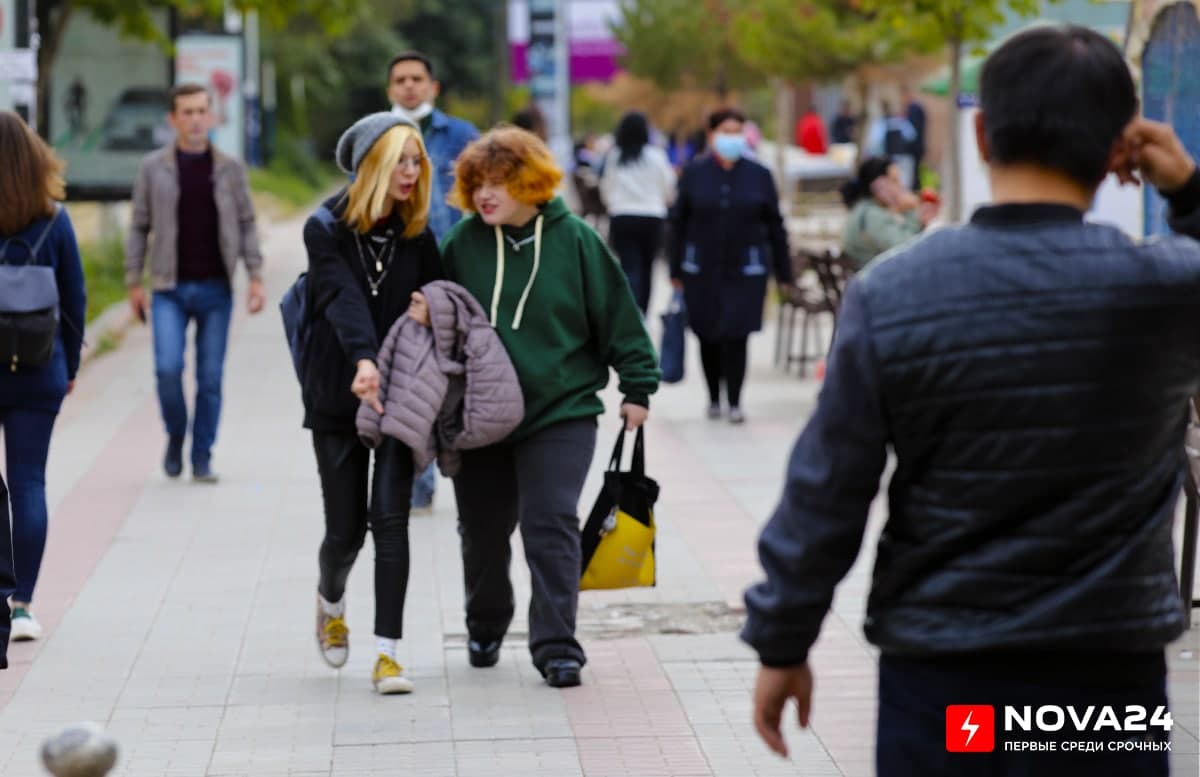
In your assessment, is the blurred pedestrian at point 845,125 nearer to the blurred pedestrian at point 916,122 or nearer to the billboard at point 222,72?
the blurred pedestrian at point 916,122

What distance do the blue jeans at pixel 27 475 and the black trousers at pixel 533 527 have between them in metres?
1.41

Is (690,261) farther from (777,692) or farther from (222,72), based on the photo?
(222,72)

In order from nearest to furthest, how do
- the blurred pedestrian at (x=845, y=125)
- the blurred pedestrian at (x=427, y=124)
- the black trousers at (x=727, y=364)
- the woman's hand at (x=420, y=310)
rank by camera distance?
the woman's hand at (x=420, y=310), the blurred pedestrian at (x=427, y=124), the black trousers at (x=727, y=364), the blurred pedestrian at (x=845, y=125)

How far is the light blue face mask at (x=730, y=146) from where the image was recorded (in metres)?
12.7

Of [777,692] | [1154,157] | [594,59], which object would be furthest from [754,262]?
[594,59]

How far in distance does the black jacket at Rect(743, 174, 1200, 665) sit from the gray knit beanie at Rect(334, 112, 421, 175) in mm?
3562

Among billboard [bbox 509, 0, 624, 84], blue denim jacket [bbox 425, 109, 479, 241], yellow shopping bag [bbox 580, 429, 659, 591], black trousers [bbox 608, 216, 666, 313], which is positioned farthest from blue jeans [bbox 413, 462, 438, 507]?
billboard [bbox 509, 0, 624, 84]

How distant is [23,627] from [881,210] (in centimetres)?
709

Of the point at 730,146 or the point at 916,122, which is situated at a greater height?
the point at 730,146

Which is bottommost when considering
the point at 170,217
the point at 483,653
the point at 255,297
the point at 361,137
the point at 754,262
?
the point at 483,653

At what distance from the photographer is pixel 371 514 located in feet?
21.0

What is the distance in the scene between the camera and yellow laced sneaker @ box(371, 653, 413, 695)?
21.0 ft

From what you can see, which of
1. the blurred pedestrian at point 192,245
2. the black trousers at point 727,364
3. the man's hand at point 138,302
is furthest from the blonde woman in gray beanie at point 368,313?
the black trousers at point 727,364

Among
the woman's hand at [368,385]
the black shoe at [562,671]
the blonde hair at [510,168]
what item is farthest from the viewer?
the black shoe at [562,671]
